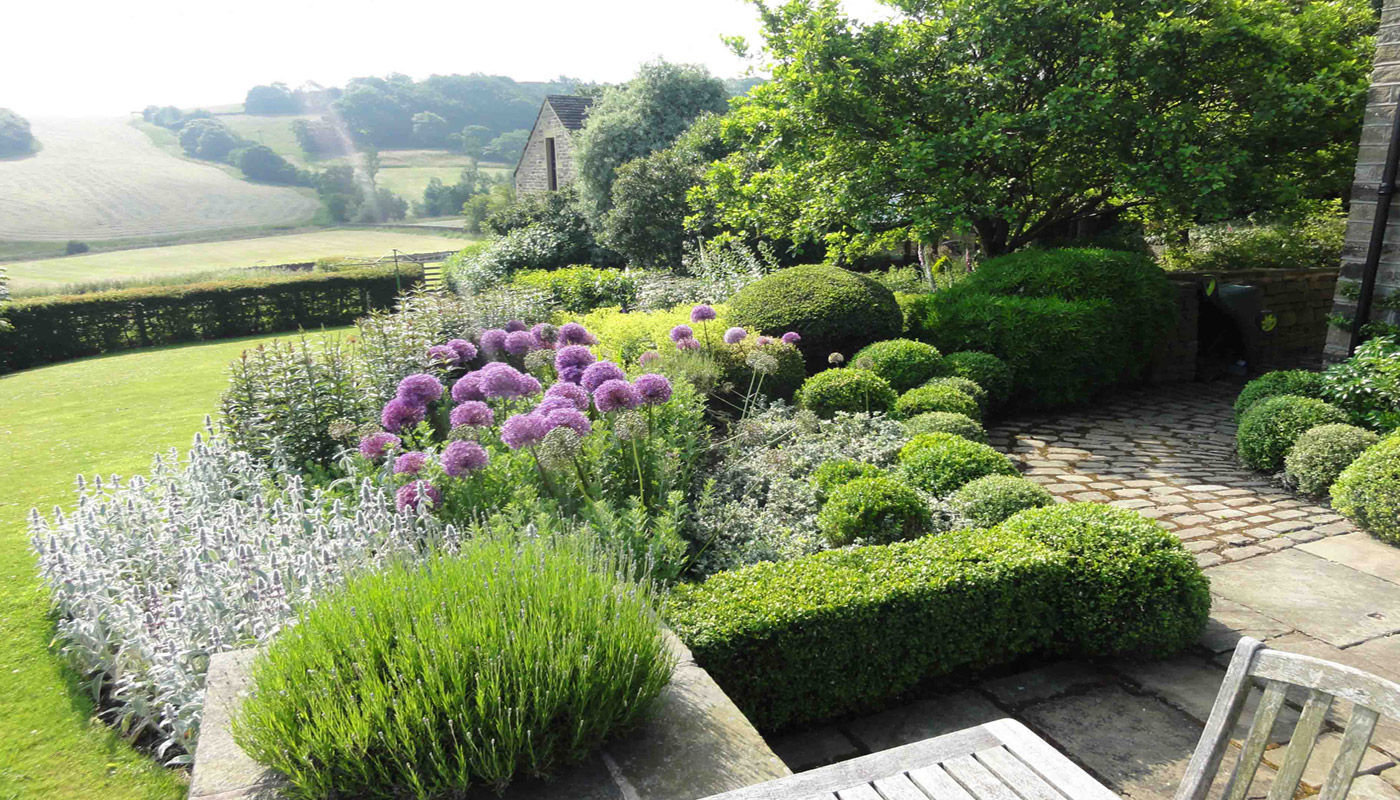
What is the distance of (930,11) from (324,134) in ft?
229

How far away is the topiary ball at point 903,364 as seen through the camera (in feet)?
23.7

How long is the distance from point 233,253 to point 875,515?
4641cm

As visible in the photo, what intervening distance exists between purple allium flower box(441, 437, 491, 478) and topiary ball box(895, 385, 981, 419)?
13.0ft

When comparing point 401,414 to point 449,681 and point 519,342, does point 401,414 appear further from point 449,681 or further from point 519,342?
point 449,681

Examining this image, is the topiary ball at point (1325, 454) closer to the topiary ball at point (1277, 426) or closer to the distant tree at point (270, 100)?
the topiary ball at point (1277, 426)

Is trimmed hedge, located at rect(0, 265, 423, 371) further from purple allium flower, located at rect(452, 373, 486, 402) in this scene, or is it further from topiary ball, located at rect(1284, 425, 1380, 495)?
topiary ball, located at rect(1284, 425, 1380, 495)

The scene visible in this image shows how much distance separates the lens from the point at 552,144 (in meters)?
29.9

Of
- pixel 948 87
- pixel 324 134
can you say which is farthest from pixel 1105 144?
pixel 324 134

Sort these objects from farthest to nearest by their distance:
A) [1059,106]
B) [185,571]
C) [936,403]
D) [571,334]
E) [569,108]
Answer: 1. [569,108]
2. [1059,106]
3. [936,403]
4. [571,334]
5. [185,571]

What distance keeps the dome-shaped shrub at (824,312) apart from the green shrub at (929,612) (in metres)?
4.36

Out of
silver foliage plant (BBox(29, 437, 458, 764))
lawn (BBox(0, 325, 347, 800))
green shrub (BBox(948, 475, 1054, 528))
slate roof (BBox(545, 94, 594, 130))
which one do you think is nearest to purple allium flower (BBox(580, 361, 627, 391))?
silver foliage plant (BBox(29, 437, 458, 764))

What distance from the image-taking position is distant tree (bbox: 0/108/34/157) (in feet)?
167

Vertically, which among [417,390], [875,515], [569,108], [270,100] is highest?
[270,100]

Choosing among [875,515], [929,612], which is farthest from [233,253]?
[929,612]
